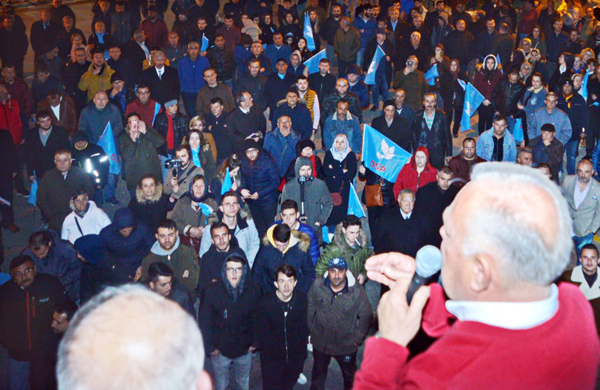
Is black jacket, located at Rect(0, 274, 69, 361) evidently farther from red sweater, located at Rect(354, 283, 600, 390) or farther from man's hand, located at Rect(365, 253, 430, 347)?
red sweater, located at Rect(354, 283, 600, 390)

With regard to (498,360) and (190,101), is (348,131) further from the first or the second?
(498,360)

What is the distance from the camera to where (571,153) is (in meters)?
11.4

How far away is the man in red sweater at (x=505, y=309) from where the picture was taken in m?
1.74

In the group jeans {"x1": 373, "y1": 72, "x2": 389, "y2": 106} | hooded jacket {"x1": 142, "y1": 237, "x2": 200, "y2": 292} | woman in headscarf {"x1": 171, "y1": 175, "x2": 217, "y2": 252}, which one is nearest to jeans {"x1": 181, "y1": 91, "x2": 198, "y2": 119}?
jeans {"x1": 373, "y1": 72, "x2": 389, "y2": 106}

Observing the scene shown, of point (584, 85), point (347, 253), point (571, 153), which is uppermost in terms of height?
point (584, 85)

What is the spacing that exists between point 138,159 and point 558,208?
8.43m

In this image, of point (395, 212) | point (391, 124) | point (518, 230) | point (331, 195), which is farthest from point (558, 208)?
point (391, 124)

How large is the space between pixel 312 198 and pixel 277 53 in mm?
6597

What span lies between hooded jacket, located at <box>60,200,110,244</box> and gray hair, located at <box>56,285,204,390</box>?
6.38m

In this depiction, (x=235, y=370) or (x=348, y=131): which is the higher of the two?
(x=348, y=131)

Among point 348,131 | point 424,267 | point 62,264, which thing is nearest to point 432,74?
point 348,131

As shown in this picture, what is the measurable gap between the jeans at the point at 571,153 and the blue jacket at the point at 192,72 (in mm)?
7012

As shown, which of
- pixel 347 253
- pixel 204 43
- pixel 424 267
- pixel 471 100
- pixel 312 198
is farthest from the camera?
pixel 204 43

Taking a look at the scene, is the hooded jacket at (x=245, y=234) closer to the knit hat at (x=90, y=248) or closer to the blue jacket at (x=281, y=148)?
the knit hat at (x=90, y=248)
